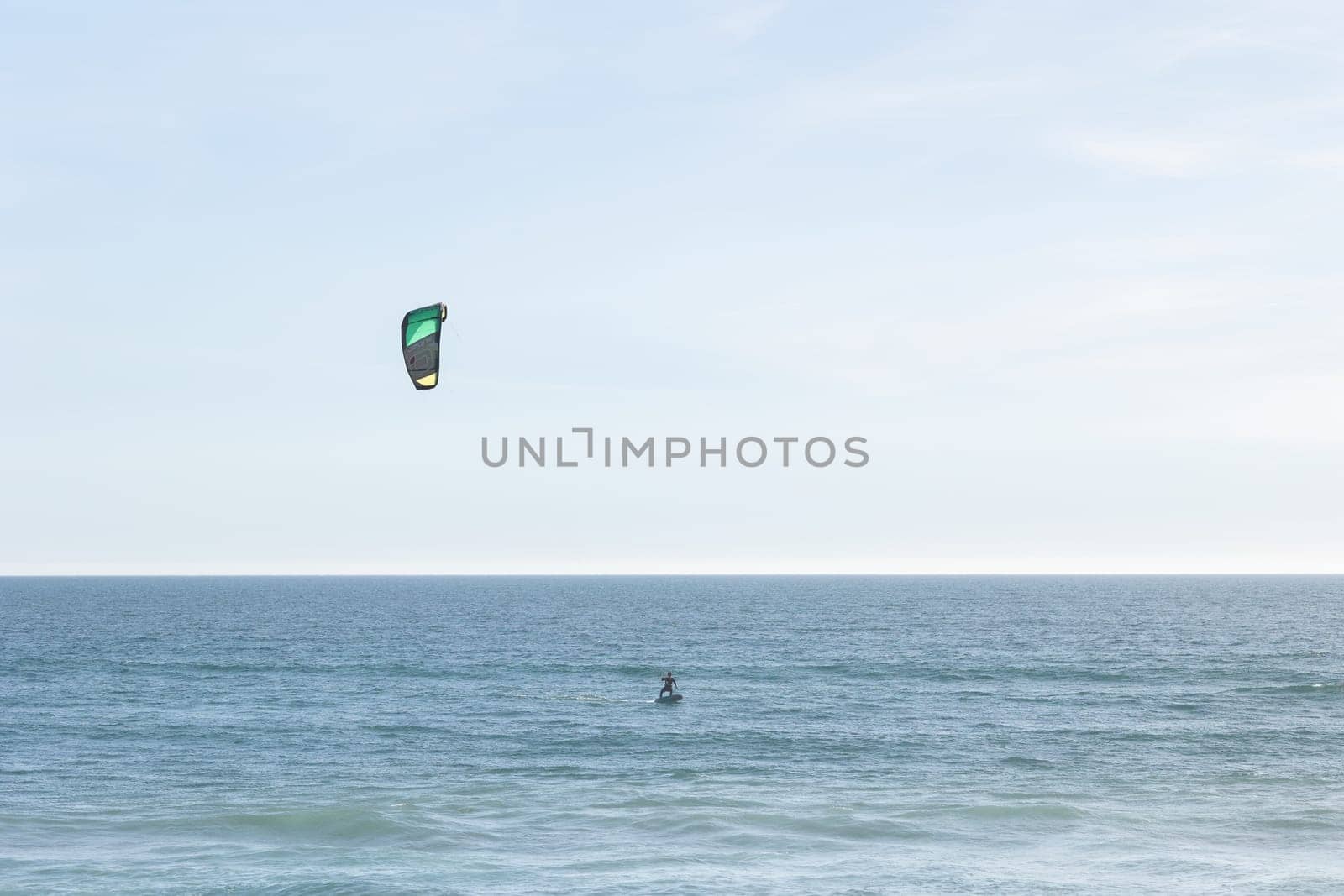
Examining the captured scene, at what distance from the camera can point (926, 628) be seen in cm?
12975

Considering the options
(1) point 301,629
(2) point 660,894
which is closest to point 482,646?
(1) point 301,629

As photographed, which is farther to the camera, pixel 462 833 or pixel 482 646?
pixel 482 646

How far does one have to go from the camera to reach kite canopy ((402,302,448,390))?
2314 cm

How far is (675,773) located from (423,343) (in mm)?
25992

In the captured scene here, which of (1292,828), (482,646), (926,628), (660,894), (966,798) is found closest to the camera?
(660,894)

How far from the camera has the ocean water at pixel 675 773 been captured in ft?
102

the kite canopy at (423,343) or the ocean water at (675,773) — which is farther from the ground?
the kite canopy at (423,343)

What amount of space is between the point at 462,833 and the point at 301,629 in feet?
344

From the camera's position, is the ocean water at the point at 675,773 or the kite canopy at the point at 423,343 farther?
the ocean water at the point at 675,773

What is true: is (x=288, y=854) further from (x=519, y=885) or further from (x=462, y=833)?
(x=519, y=885)

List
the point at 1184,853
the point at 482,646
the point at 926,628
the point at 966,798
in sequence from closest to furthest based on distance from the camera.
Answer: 1. the point at 1184,853
2. the point at 966,798
3. the point at 482,646
4. the point at 926,628

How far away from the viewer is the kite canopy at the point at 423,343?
75.9ft

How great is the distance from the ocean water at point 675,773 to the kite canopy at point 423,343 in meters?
13.4

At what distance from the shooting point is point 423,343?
23.6 meters
